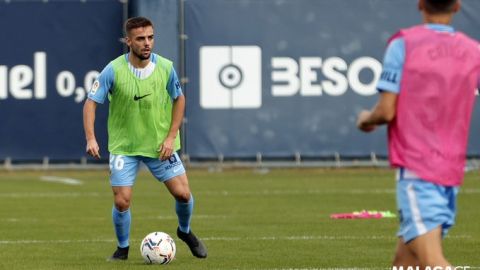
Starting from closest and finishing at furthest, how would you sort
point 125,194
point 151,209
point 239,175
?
1. point 125,194
2. point 151,209
3. point 239,175

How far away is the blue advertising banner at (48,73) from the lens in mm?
25672

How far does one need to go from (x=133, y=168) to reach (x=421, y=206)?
5.59m

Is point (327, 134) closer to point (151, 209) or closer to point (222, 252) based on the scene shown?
point (151, 209)

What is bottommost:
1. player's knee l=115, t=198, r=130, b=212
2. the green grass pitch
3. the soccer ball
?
the green grass pitch

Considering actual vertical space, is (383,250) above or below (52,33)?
below

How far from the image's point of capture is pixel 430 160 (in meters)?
7.71

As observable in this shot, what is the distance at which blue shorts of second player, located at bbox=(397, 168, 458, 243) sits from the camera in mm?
7590

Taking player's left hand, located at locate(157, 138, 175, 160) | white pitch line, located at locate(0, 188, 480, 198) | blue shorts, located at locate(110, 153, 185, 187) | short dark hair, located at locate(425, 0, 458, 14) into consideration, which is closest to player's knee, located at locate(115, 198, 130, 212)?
blue shorts, located at locate(110, 153, 185, 187)

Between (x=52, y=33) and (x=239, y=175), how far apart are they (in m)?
4.29

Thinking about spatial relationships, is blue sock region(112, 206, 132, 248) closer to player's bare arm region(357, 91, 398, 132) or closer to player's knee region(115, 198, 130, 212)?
player's knee region(115, 198, 130, 212)

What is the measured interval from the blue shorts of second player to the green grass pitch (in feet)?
14.3

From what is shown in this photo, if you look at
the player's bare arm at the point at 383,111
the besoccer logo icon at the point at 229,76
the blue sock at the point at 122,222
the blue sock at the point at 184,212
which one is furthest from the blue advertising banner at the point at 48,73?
the player's bare arm at the point at 383,111

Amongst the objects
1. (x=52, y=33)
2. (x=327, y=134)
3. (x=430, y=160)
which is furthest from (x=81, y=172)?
(x=430, y=160)

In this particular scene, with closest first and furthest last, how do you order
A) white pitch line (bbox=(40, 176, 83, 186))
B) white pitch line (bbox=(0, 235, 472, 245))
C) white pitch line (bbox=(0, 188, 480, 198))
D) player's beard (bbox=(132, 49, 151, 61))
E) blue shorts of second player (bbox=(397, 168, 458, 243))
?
blue shorts of second player (bbox=(397, 168, 458, 243)) → player's beard (bbox=(132, 49, 151, 61)) → white pitch line (bbox=(0, 235, 472, 245)) → white pitch line (bbox=(0, 188, 480, 198)) → white pitch line (bbox=(40, 176, 83, 186))
